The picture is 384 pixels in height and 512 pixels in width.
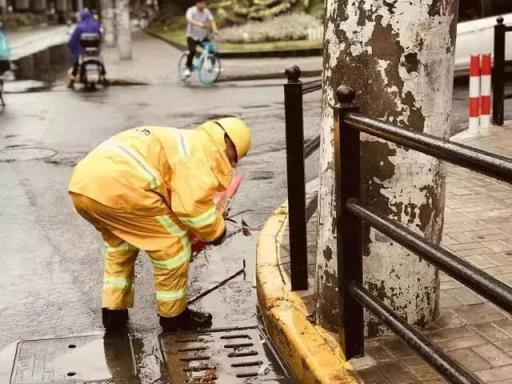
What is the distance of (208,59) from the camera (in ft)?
56.3

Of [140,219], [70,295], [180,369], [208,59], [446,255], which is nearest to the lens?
[446,255]

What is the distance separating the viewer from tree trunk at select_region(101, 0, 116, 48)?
22.9 m

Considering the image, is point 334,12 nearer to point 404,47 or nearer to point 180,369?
point 404,47

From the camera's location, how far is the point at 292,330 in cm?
393

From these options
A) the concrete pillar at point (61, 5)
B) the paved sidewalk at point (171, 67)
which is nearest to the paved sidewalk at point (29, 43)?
the paved sidewalk at point (171, 67)

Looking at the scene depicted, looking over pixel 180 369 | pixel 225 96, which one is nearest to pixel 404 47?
pixel 180 369

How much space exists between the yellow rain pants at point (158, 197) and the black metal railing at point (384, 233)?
37.5 inches

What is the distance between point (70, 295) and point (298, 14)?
2370 cm

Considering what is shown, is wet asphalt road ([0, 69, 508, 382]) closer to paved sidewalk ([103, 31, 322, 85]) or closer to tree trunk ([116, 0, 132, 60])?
paved sidewalk ([103, 31, 322, 85])

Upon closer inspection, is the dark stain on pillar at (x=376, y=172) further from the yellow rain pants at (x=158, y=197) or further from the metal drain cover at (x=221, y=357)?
the metal drain cover at (x=221, y=357)

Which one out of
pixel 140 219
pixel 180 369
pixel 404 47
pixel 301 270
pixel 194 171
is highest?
pixel 404 47

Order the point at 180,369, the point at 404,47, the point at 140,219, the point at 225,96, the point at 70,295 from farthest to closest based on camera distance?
the point at 225,96 → the point at 70,295 → the point at 140,219 → the point at 180,369 → the point at 404,47

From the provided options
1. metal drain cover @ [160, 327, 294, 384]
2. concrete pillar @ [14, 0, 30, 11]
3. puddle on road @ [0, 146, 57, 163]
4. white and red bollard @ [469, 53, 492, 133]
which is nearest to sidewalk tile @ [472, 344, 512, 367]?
metal drain cover @ [160, 327, 294, 384]

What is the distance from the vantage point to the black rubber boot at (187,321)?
174 inches
